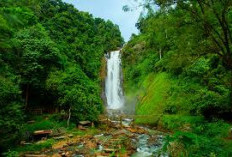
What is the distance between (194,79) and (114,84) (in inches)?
781

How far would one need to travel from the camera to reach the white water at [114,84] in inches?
1518

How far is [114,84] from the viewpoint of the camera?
4184 cm

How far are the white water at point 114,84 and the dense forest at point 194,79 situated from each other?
9.64m

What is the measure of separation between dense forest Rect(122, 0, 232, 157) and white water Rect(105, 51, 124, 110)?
9.64m

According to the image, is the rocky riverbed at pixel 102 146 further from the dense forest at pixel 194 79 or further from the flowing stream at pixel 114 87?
the flowing stream at pixel 114 87

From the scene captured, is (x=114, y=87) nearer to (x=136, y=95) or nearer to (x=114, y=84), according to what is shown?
(x=114, y=84)

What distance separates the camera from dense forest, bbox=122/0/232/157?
34.9ft

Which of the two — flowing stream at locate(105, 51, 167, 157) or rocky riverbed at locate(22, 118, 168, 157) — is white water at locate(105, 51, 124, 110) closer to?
flowing stream at locate(105, 51, 167, 157)

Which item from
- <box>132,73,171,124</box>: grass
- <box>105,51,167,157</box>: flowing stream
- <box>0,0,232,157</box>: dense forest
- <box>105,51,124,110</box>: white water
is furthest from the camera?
<box>105,51,124,110</box>: white water

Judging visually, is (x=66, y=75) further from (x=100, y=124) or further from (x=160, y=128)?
(x=160, y=128)

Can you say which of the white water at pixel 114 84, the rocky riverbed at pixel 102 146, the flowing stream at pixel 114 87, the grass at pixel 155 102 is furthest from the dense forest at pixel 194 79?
the white water at pixel 114 84

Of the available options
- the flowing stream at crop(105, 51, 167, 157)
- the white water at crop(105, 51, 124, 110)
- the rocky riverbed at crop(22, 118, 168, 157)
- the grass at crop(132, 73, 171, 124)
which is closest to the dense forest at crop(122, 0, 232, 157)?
the grass at crop(132, 73, 171, 124)

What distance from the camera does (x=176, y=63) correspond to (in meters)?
14.2

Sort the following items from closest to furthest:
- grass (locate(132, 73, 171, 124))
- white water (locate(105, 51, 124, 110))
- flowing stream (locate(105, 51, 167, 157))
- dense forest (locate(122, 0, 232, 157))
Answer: dense forest (locate(122, 0, 232, 157))
grass (locate(132, 73, 171, 124))
flowing stream (locate(105, 51, 167, 157))
white water (locate(105, 51, 124, 110))
